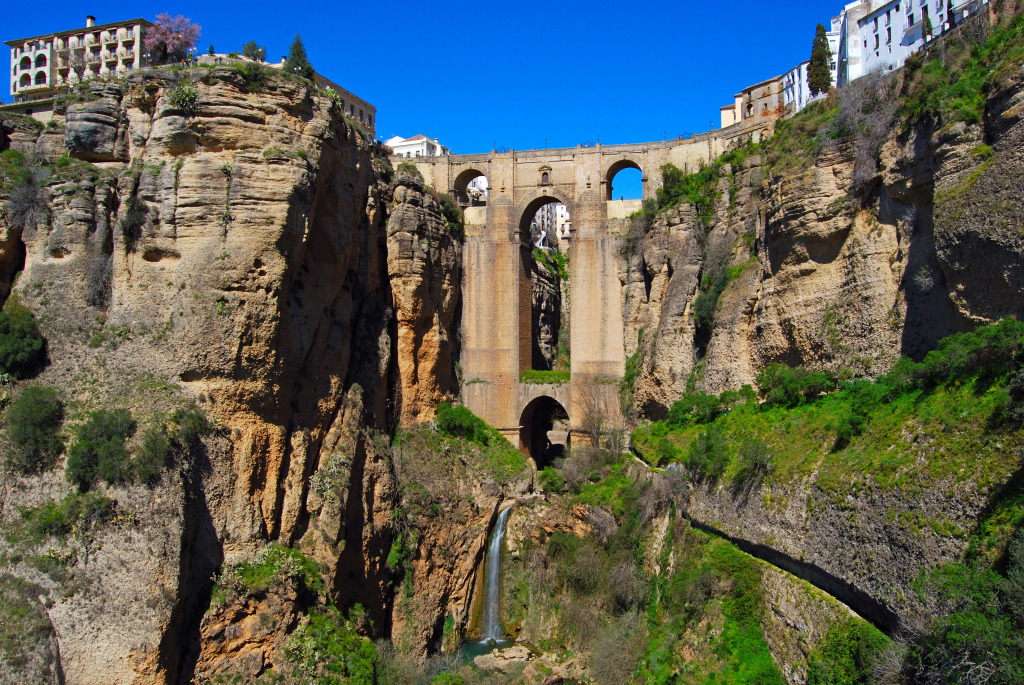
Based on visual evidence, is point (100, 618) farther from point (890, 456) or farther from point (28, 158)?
point (890, 456)

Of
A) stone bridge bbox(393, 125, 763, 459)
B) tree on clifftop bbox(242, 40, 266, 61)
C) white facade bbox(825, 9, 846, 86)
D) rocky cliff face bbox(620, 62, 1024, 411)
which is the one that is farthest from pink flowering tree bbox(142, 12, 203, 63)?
white facade bbox(825, 9, 846, 86)

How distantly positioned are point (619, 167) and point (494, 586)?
58.3ft

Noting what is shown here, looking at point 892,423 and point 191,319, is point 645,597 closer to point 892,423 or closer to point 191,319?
point 892,423

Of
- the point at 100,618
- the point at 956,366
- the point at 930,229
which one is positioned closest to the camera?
the point at 956,366

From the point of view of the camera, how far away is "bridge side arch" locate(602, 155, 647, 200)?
32281 mm

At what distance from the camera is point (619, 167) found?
3334 centimetres

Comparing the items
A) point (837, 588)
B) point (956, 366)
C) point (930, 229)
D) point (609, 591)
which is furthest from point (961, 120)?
point (609, 591)

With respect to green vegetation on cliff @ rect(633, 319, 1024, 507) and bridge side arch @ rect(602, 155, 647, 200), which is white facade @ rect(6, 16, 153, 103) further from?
green vegetation on cliff @ rect(633, 319, 1024, 507)

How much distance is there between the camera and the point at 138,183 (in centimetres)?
1945

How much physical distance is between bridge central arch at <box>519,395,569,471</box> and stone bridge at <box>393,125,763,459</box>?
14 centimetres

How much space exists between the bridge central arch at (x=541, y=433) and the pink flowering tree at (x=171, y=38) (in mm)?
17422

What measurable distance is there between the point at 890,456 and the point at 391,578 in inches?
577

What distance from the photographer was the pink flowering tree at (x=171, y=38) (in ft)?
82.2

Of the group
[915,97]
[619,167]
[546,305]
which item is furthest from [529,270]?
[915,97]
